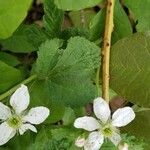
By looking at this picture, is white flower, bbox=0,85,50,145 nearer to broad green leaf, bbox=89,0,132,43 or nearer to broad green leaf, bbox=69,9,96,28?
broad green leaf, bbox=89,0,132,43

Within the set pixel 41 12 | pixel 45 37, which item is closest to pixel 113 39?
pixel 45 37

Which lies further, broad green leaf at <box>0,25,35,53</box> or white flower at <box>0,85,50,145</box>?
broad green leaf at <box>0,25,35,53</box>

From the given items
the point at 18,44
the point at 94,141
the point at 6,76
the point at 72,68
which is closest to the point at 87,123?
the point at 94,141

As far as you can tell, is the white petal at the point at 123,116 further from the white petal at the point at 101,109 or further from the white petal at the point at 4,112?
the white petal at the point at 4,112

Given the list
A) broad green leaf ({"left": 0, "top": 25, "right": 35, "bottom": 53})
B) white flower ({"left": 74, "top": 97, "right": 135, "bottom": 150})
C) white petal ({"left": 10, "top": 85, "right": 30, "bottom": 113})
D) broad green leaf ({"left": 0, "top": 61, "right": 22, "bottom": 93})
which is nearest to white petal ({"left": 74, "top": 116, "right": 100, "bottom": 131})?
white flower ({"left": 74, "top": 97, "right": 135, "bottom": 150})

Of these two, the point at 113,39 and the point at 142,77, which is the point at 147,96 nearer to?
the point at 142,77

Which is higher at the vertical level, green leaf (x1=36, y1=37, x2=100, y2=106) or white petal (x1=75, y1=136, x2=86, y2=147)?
green leaf (x1=36, y1=37, x2=100, y2=106)
